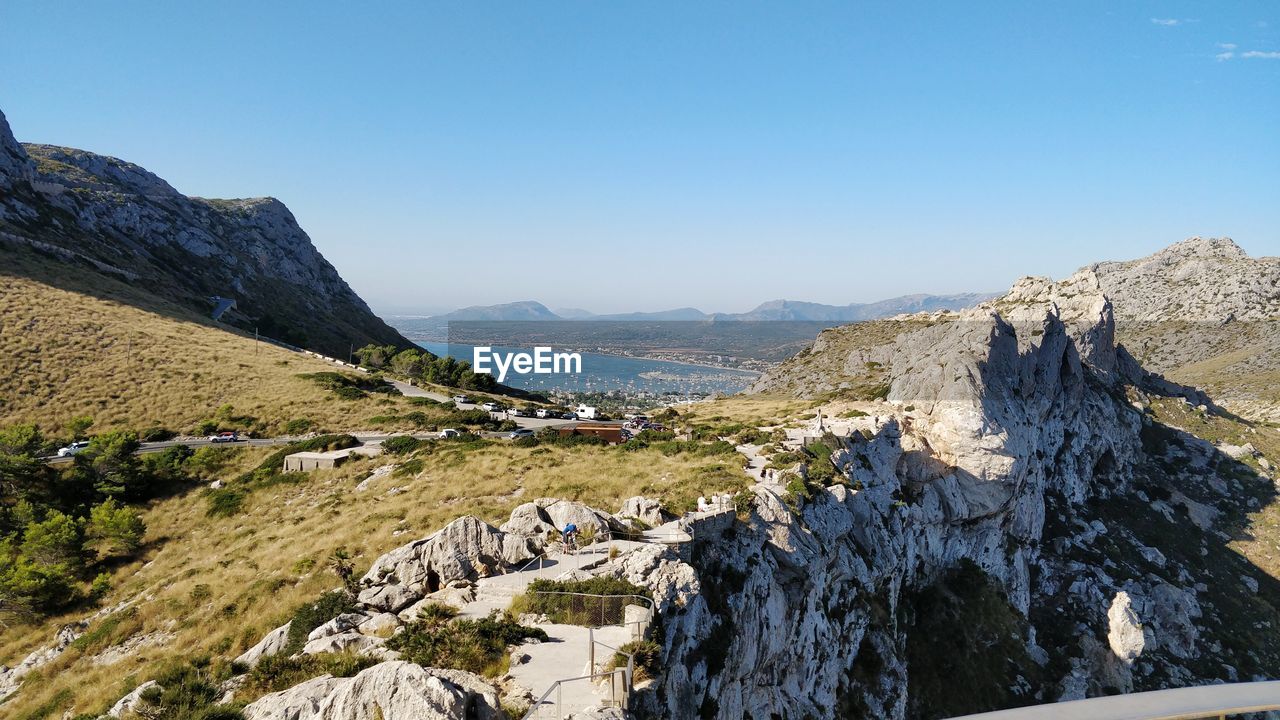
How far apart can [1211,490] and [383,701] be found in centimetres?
9037

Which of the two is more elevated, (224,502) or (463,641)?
(463,641)

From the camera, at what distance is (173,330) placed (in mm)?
62062

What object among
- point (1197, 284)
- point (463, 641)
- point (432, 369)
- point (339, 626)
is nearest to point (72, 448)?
point (339, 626)

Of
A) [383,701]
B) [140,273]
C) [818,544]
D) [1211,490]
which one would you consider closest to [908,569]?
[818,544]

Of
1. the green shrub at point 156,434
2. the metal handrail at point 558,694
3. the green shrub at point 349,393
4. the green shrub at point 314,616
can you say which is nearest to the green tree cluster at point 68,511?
the green shrub at point 156,434

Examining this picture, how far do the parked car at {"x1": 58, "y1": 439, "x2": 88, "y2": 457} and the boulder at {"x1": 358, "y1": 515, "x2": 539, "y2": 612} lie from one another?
34.9 meters

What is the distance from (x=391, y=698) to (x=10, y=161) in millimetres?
127398

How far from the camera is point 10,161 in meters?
87.7

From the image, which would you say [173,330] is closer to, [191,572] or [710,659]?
[191,572]

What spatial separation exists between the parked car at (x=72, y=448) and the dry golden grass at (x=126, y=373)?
12.2 ft

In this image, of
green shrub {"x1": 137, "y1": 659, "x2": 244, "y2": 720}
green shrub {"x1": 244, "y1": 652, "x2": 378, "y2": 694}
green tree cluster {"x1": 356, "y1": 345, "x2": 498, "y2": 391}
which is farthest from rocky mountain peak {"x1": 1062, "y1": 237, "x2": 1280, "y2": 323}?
green shrub {"x1": 137, "y1": 659, "x2": 244, "y2": 720}

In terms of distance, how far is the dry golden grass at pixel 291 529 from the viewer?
66.2ft

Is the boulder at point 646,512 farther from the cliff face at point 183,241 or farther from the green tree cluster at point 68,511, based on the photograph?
the cliff face at point 183,241

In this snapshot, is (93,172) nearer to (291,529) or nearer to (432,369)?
(432,369)
